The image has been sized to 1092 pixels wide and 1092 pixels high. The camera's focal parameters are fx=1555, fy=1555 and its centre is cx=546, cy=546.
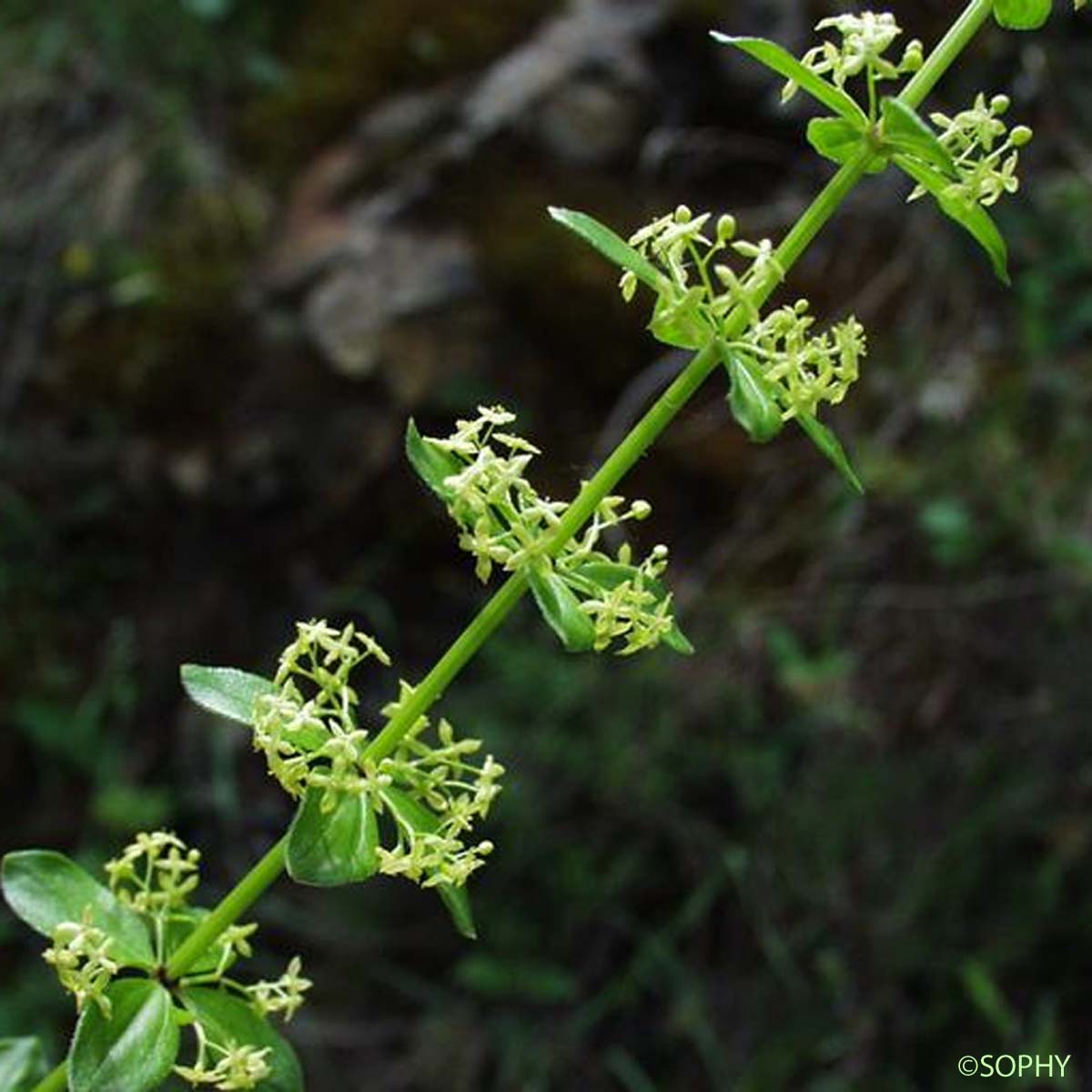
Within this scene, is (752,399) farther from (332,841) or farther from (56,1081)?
(56,1081)

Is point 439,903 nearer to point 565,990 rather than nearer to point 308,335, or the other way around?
point 565,990

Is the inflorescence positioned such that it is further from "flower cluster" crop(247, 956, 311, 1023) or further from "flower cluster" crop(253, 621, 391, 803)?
"flower cluster" crop(253, 621, 391, 803)

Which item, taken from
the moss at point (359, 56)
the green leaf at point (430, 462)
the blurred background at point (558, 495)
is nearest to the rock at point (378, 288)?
the blurred background at point (558, 495)

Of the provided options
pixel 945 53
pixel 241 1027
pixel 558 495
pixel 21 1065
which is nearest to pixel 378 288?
pixel 558 495

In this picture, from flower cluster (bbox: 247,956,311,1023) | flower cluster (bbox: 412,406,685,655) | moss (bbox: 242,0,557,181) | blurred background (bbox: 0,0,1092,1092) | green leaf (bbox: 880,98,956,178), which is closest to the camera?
green leaf (bbox: 880,98,956,178)

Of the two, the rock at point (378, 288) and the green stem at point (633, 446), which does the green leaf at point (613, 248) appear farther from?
the rock at point (378, 288)

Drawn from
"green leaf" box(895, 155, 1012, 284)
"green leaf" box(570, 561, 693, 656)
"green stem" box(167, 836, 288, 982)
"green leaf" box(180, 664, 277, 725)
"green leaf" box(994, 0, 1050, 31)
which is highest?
"green leaf" box(994, 0, 1050, 31)

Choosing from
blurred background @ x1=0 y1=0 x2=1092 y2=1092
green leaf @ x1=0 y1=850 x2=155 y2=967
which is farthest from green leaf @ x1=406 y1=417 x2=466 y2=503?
blurred background @ x1=0 y1=0 x2=1092 y2=1092
